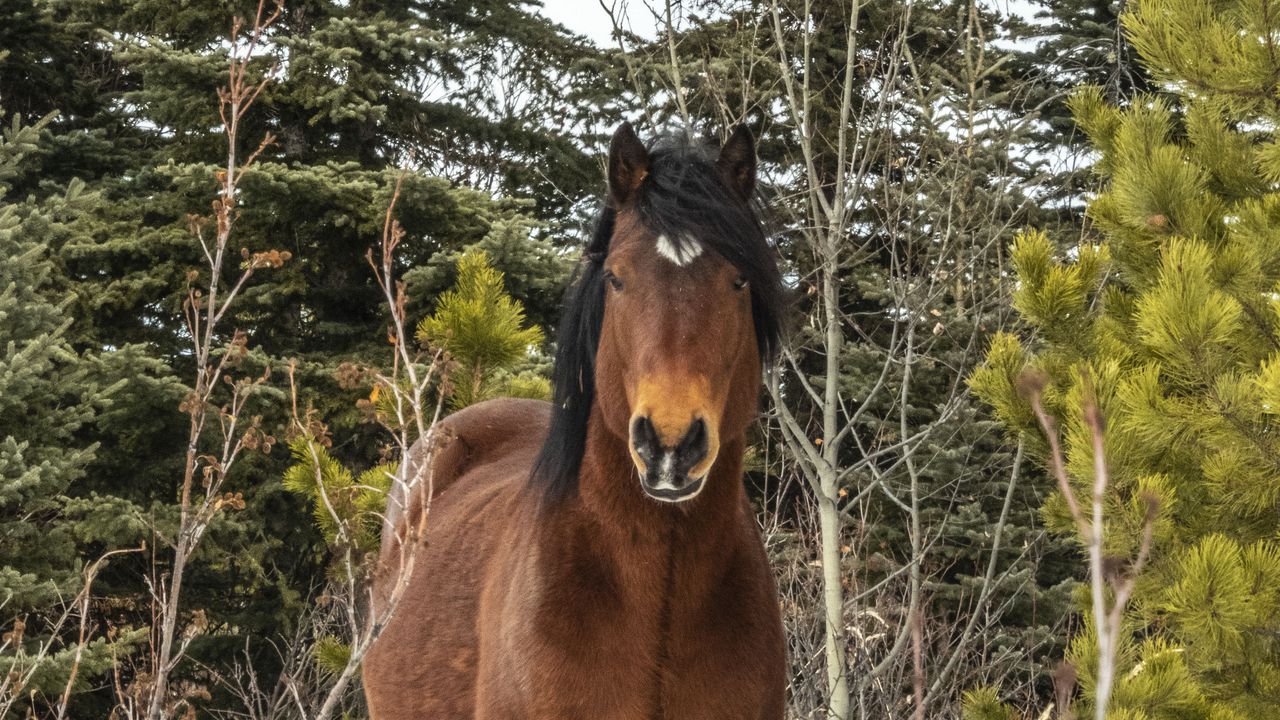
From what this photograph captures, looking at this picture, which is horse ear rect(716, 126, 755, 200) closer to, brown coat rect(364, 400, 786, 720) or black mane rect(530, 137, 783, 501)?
black mane rect(530, 137, 783, 501)

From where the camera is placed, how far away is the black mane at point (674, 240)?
302cm

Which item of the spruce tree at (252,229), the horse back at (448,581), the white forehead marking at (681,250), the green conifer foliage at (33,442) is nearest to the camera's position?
the white forehead marking at (681,250)

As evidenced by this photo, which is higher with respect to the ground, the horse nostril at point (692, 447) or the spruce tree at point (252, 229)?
the horse nostril at point (692, 447)

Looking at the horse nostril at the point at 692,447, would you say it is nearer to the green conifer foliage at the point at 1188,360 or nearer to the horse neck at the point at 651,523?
the horse neck at the point at 651,523

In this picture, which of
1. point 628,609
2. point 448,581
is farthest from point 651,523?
point 448,581

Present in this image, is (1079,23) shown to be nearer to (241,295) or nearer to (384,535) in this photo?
(241,295)

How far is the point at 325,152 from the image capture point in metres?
12.7

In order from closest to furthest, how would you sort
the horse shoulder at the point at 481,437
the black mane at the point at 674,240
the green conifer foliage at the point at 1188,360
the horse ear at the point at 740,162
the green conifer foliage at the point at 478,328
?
the black mane at the point at 674,240
the horse ear at the point at 740,162
the green conifer foliage at the point at 1188,360
the horse shoulder at the point at 481,437
the green conifer foliage at the point at 478,328

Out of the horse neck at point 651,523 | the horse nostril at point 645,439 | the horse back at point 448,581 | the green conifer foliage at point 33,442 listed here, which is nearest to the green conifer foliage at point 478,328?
the horse back at point 448,581

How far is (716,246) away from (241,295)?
32.9 ft

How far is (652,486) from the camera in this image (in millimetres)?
2572

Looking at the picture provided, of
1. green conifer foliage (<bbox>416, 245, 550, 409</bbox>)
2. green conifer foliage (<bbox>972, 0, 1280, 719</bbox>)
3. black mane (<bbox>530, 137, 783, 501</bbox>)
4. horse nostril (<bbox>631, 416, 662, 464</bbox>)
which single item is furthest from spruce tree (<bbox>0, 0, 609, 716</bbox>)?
horse nostril (<bbox>631, 416, 662, 464</bbox>)

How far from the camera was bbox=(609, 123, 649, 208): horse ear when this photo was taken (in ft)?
10.4

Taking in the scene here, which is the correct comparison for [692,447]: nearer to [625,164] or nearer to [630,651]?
[630,651]
